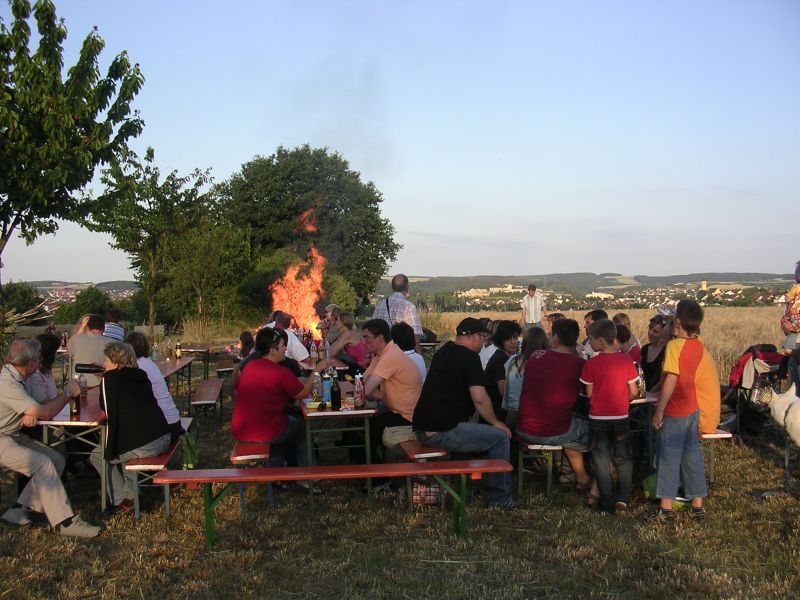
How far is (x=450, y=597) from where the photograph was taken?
4.14 meters

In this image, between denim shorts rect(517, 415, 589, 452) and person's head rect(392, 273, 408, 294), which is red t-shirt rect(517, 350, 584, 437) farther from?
person's head rect(392, 273, 408, 294)

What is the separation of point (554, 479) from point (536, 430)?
0.96m

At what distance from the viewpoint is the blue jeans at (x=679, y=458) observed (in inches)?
214

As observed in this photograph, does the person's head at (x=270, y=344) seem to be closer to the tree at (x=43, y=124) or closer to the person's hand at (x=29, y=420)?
the person's hand at (x=29, y=420)

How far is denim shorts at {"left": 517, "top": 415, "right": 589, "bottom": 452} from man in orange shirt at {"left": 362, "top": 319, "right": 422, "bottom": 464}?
952 millimetres

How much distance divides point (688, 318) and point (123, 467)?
14.5ft

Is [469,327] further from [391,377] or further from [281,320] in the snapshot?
[281,320]

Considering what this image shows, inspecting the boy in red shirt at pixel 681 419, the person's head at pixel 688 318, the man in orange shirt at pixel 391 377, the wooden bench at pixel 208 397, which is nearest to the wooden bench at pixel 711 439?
the boy in red shirt at pixel 681 419

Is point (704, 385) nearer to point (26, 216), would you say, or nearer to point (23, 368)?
point (23, 368)

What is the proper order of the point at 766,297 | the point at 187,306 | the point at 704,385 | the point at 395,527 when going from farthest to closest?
the point at 766,297 < the point at 187,306 < the point at 704,385 < the point at 395,527

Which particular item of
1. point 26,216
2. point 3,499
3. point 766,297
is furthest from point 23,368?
point 766,297

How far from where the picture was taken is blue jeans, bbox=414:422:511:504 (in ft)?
18.6

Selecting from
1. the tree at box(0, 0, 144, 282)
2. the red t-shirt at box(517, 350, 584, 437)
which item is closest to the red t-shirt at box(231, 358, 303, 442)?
the red t-shirt at box(517, 350, 584, 437)

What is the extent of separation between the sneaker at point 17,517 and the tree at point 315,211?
25.3 metres
